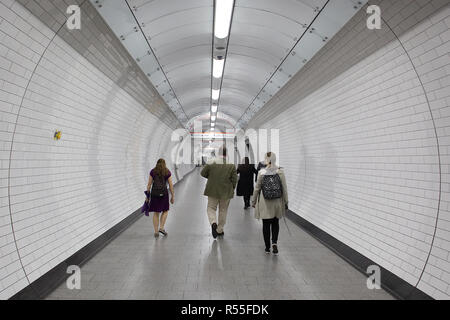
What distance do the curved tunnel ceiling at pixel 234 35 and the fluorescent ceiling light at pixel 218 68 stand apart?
15 centimetres

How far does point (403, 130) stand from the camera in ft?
11.3

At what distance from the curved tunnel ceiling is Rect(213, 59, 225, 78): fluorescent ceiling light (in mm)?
148

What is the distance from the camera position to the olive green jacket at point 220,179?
5.60 m

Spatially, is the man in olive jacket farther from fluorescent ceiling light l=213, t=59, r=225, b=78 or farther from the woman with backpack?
fluorescent ceiling light l=213, t=59, r=225, b=78

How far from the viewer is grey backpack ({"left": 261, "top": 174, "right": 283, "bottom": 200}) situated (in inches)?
176

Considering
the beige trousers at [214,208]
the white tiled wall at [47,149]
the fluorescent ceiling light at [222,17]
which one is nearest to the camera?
the white tiled wall at [47,149]

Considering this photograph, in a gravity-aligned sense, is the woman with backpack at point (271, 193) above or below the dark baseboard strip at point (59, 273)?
above

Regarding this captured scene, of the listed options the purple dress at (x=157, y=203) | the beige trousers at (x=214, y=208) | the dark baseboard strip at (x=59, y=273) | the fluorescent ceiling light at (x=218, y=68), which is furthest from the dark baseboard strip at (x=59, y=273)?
the fluorescent ceiling light at (x=218, y=68)

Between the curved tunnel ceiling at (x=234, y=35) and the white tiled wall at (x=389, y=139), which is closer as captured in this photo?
the white tiled wall at (x=389, y=139)

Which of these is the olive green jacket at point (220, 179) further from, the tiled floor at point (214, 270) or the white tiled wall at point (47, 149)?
the white tiled wall at point (47, 149)

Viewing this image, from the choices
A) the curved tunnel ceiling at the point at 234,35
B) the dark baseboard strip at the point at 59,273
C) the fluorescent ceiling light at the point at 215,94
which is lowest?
the dark baseboard strip at the point at 59,273

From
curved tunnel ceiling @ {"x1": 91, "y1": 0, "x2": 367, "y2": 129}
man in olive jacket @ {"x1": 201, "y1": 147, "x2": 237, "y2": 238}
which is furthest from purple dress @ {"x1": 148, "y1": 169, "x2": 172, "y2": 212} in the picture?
curved tunnel ceiling @ {"x1": 91, "y1": 0, "x2": 367, "y2": 129}

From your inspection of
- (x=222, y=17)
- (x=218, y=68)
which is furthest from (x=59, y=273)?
(x=218, y=68)

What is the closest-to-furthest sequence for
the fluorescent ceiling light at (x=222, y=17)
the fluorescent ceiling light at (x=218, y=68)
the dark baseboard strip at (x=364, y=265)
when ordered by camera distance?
the dark baseboard strip at (x=364, y=265), the fluorescent ceiling light at (x=222, y=17), the fluorescent ceiling light at (x=218, y=68)
